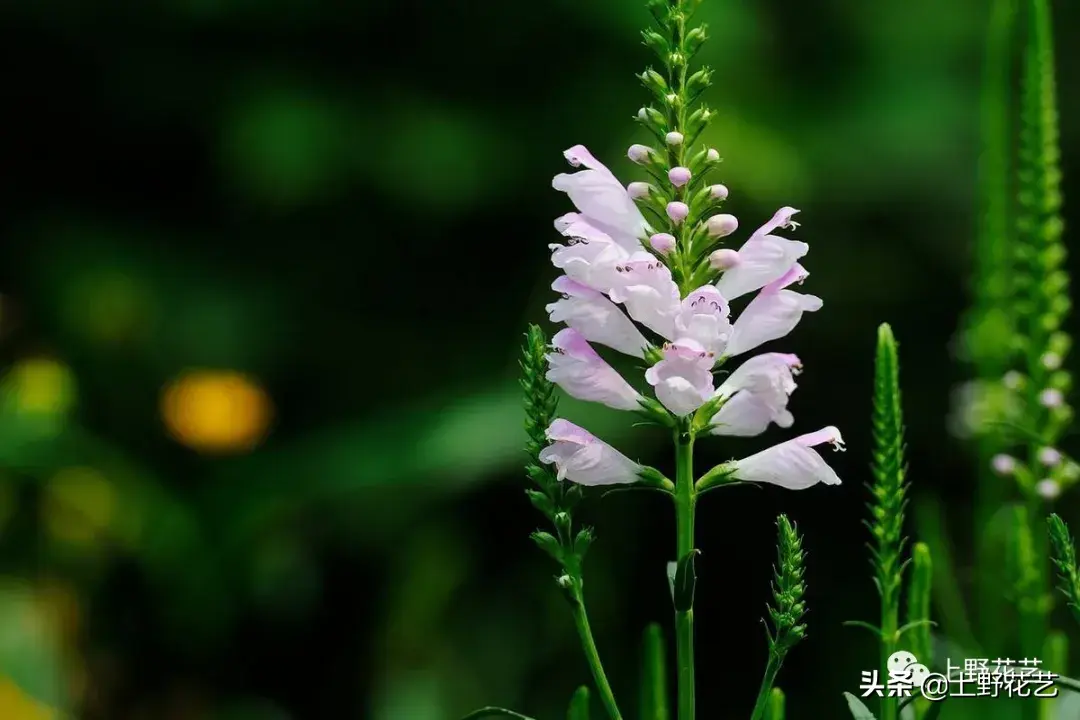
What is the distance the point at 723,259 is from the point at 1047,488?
0.42 m

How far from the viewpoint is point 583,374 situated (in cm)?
68

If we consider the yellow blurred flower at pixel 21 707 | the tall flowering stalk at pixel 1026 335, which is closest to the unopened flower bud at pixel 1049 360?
the tall flowering stalk at pixel 1026 335

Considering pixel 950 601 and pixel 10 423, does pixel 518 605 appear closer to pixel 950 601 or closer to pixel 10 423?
pixel 10 423

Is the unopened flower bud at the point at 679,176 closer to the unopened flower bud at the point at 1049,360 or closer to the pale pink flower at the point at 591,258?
the pale pink flower at the point at 591,258

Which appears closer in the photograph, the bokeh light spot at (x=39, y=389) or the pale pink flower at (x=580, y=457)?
the pale pink flower at (x=580, y=457)

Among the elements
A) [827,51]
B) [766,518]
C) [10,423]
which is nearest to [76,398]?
[10,423]

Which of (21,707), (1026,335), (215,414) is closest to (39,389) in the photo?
(215,414)

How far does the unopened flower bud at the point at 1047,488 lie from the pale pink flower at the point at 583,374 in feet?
1.29

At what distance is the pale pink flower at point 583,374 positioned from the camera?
0.68 metres

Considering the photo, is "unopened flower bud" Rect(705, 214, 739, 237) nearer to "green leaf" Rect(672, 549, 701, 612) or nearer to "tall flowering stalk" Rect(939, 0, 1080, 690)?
"green leaf" Rect(672, 549, 701, 612)

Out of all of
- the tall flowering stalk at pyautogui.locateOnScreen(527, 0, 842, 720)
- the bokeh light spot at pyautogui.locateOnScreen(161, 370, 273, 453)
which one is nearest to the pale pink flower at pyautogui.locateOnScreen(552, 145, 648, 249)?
the tall flowering stalk at pyautogui.locateOnScreen(527, 0, 842, 720)

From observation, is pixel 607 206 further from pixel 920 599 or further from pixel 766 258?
pixel 920 599

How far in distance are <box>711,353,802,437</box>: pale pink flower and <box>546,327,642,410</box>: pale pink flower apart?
50 millimetres

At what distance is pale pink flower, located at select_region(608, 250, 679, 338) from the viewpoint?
616mm
